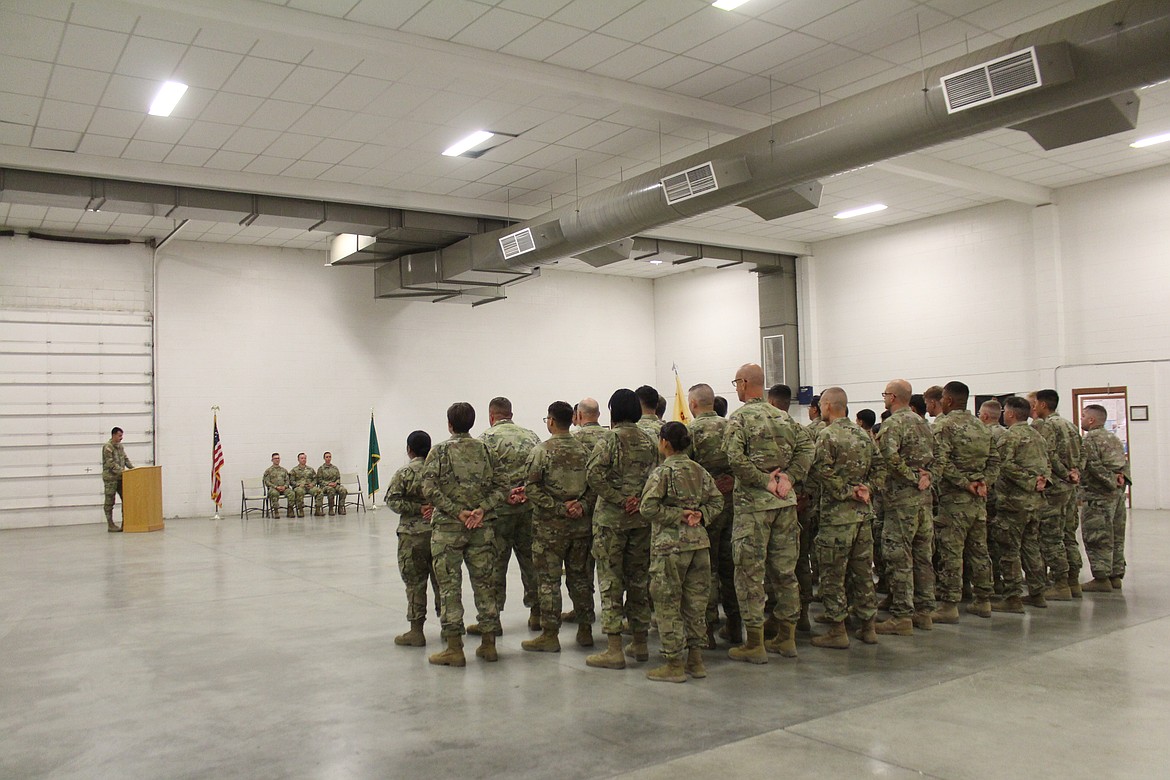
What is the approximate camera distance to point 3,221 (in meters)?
13.5

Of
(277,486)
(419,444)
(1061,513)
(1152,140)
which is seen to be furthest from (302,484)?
(1152,140)

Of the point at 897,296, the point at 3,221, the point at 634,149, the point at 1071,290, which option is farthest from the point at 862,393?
the point at 3,221

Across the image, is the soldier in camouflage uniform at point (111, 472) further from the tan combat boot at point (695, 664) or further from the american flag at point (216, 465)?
the tan combat boot at point (695, 664)

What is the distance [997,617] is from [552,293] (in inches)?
539

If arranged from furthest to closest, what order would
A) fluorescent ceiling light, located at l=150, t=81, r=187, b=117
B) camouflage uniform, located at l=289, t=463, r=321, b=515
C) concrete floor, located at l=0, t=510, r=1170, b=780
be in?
camouflage uniform, located at l=289, t=463, r=321, b=515
fluorescent ceiling light, located at l=150, t=81, r=187, b=117
concrete floor, located at l=0, t=510, r=1170, b=780

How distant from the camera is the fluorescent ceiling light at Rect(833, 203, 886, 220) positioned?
13.9 metres

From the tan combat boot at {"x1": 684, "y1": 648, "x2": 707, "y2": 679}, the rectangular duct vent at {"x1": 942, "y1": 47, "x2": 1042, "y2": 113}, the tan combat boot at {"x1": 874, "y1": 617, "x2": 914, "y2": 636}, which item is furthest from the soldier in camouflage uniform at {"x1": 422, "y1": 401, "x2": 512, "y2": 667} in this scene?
the rectangular duct vent at {"x1": 942, "y1": 47, "x2": 1042, "y2": 113}

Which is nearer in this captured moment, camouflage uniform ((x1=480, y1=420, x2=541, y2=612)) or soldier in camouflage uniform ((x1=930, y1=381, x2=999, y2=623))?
camouflage uniform ((x1=480, y1=420, x2=541, y2=612))

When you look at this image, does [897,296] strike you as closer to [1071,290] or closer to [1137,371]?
[1071,290]

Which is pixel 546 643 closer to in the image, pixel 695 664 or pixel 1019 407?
pixel 695 664

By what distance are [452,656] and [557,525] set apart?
0.98 m

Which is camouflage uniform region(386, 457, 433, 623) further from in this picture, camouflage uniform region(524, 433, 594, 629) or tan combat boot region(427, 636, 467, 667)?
camouflage uniform region(524, 433, 594, 629)

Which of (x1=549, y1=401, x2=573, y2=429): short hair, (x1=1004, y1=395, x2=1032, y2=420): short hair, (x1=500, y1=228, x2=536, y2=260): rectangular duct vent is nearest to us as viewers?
(x1=549, y1=401, x2=573, y2=429): short hair

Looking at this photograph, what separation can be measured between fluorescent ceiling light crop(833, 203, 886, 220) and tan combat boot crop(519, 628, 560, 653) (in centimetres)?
1068
